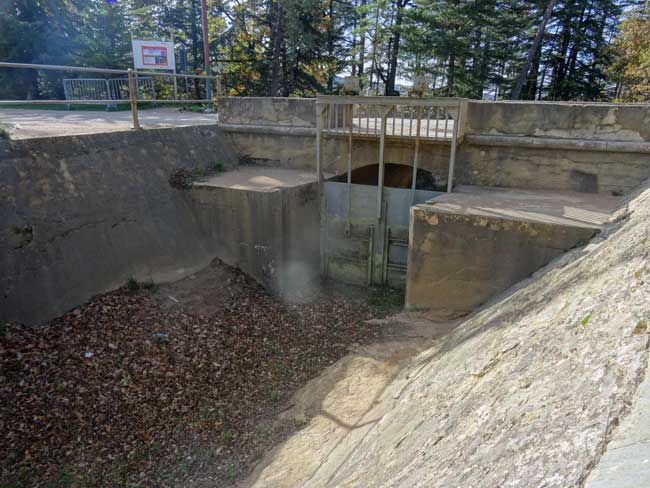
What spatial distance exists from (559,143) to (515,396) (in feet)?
20.9

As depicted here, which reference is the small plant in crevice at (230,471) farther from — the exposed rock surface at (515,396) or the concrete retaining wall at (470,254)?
the concrete retaining wall at (470,254)

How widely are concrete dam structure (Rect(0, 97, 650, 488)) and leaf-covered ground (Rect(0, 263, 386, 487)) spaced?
0.49m

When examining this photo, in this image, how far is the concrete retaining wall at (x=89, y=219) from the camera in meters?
5.63

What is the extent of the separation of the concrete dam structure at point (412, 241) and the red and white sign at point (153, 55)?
18.3 ft

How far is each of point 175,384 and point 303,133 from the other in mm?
5615

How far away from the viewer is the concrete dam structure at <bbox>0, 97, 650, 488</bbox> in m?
2.42

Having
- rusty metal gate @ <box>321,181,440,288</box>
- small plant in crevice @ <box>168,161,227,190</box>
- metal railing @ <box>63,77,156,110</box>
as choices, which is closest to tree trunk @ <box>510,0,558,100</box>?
rusty metal gate @ <box>321,181,440,288</box>

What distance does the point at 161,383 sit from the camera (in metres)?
5.29

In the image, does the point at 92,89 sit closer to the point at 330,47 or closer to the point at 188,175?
the point at 188,175

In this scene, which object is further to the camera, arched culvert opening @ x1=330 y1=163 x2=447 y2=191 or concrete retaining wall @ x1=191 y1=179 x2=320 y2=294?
arched culvert opening @ x1=330 y1=163 x2=447 y2=191

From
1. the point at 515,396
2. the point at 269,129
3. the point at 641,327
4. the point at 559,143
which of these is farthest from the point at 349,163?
the point at 641,327

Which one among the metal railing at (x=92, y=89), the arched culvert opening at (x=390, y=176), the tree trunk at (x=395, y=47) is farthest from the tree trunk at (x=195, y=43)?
the arched culvert opening at (x=390, y=176)

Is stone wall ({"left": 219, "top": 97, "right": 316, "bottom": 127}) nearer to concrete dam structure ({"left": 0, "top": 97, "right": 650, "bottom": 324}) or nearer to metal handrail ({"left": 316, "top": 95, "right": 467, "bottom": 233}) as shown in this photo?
concrete dam structure ({"left": 0, "top": 97, "right": 650, "bottom": 324})

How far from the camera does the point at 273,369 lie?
5.89m
